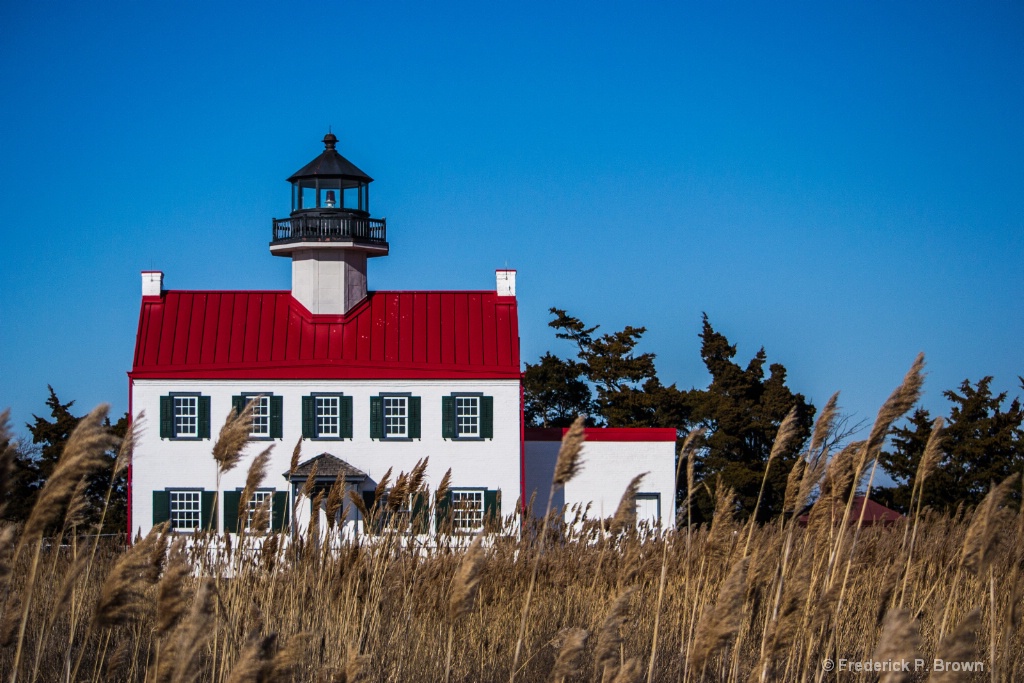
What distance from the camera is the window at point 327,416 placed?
26.6 meters

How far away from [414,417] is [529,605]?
21460mm

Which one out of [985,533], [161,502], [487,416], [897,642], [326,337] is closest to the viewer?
[897,642]

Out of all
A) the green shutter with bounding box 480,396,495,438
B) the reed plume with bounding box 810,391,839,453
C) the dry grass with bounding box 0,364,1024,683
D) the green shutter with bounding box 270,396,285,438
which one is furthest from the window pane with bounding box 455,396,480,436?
the reed plume with bounding box 810,391,839,453

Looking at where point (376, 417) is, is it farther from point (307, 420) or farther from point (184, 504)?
point (184, 504)

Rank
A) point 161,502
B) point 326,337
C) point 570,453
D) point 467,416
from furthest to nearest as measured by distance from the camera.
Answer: point 326,337, point 467,416, point 161,502, point 570,453

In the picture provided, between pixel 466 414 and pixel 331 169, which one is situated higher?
pixel 331 169

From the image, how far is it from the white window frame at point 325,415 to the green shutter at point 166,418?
3.42 metres

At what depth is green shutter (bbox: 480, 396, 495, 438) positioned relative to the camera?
2652 centimetres

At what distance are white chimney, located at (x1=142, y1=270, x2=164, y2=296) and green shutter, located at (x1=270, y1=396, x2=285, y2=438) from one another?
14.7 ft

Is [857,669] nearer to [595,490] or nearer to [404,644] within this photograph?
[404,644]

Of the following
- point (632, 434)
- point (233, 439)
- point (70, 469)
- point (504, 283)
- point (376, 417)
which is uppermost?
point (504, 283)

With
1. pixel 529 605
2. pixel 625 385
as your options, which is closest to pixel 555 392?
pixel 625 385

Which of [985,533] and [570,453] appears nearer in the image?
[570,453]

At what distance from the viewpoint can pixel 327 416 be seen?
26.7 meters
